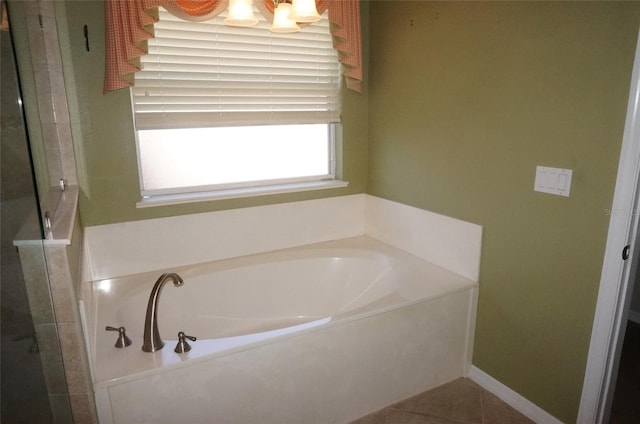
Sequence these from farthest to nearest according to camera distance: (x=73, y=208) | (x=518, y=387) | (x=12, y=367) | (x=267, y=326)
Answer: (x=267, y=326) < (x=518, y=387) < (x=73, y=208) < (x=12, y=367)

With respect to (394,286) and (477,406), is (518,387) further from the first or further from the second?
(394,286)

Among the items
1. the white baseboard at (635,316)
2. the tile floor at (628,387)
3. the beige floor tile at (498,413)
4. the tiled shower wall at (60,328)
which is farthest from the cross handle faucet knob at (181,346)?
the white baseboard at (635,316)

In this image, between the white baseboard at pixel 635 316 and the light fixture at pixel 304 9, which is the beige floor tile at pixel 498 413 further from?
the light fixture at pixel 304 9

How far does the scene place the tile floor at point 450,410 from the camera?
78.2 inches

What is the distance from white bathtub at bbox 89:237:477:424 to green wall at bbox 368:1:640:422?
1.02 feet

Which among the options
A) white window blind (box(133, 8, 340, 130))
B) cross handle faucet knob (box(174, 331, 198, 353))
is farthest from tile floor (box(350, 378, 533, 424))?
white window blind (box(133, 8, 340, 130))

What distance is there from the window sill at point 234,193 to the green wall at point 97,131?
4 centimetres

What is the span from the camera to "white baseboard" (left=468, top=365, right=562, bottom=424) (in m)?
1.94

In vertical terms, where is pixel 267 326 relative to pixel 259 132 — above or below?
below

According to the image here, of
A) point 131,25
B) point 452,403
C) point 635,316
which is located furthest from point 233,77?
point 635,316

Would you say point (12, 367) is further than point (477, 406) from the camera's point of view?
No

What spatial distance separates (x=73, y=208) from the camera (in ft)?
5.77

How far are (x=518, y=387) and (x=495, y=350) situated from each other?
19cm

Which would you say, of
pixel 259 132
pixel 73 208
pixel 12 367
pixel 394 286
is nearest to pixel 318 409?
pixel 394 286
